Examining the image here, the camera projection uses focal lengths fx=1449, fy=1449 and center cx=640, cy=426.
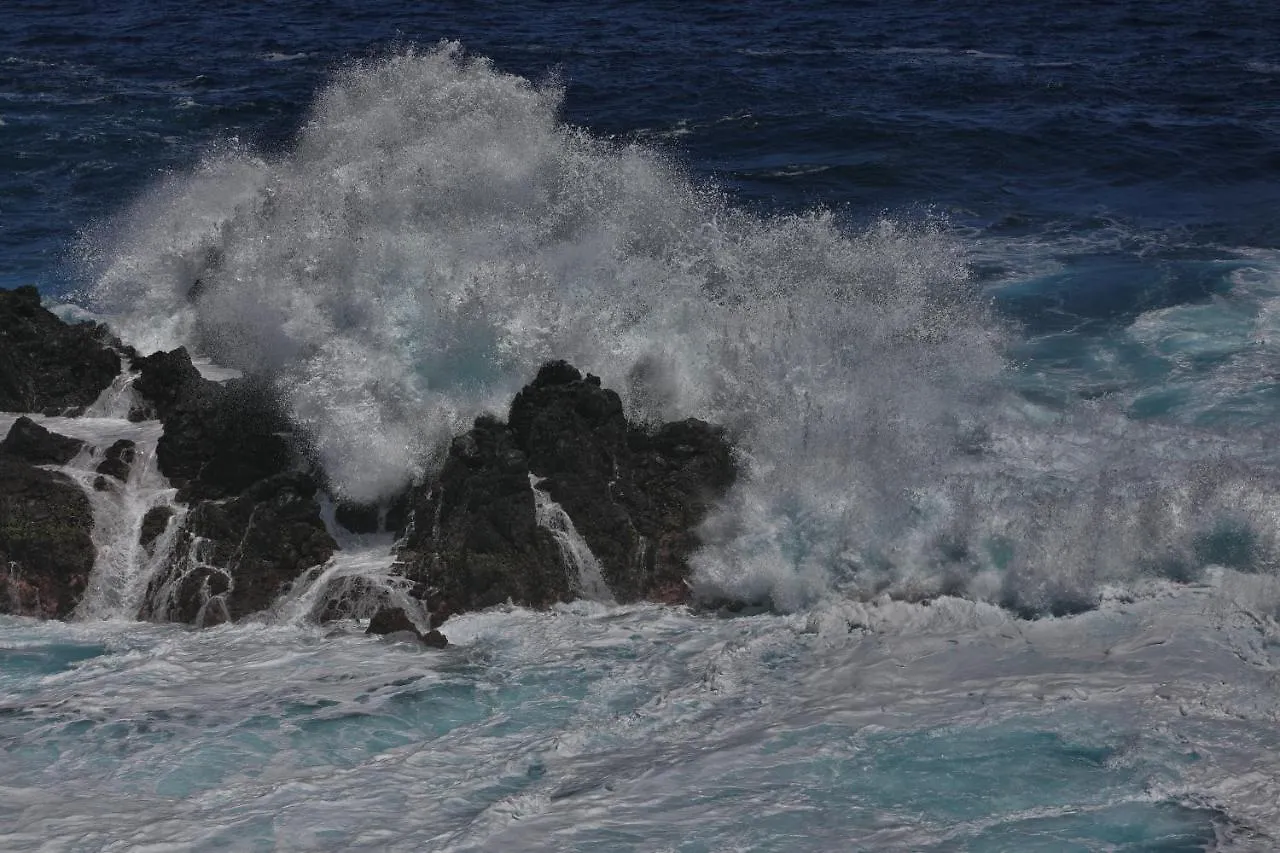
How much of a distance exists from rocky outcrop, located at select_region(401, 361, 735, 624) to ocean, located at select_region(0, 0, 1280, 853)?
25cm

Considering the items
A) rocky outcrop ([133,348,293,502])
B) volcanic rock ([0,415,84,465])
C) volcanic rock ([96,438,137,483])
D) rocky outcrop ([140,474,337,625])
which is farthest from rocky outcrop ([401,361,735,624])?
volcanic rock ([0,415,84,465])

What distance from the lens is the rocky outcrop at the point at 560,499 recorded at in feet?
35.3

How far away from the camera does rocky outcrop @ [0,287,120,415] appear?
13016 millimetres

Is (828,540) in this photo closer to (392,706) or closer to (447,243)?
(392,706)

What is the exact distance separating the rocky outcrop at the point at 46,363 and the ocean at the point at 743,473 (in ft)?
1.26

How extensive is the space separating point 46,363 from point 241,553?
3604mm

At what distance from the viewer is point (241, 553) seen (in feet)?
36.1

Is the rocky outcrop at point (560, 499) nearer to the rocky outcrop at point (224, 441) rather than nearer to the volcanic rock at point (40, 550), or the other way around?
the rocky outcrop at point (224, 441)

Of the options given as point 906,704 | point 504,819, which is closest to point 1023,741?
point 906,704

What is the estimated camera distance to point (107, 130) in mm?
24391

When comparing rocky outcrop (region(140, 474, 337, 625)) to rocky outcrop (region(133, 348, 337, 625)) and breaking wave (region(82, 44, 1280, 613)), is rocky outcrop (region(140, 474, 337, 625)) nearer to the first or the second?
rocky outcrop (region(133, 348, 337, 625))

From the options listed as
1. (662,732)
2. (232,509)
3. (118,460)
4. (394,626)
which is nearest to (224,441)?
(232,509)

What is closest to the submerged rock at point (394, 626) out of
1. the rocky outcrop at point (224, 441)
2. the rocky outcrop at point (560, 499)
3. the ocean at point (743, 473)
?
the ocean at point (743, 473)

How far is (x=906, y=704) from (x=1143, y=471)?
3659 mm
